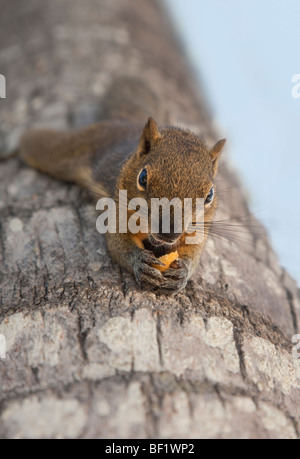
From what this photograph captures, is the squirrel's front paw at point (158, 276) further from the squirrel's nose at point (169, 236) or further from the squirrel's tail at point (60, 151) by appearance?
the squirrel's tail at point (60, 151)

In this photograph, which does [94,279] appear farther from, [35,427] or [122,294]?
[35,427]

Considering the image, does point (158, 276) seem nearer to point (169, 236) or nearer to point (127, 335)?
point (169, 236)

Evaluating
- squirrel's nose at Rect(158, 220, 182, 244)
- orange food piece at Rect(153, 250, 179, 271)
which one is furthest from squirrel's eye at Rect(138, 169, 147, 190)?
orange food piece at Rect(153, 250, 179, 271)

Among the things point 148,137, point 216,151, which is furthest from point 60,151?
point 216,151

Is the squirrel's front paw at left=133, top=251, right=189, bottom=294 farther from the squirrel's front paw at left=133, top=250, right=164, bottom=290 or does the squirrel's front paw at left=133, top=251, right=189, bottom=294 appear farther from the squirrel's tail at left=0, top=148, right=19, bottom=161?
the squirrel's tail at left=0, top=148, right=19, bottom=161

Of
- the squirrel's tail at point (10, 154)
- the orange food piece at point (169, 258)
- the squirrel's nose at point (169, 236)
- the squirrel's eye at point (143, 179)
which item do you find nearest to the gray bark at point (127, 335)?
the squirrel's tail at point (10, 154)

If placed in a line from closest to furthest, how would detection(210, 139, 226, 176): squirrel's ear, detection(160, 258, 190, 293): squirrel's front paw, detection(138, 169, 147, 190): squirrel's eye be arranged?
detection(160, 258, 190, 293): squirrel's front paw < detection(138, 169, 147, 190): squirrel's eye < detection(210, 139, 226, 176): squirrel's ear
